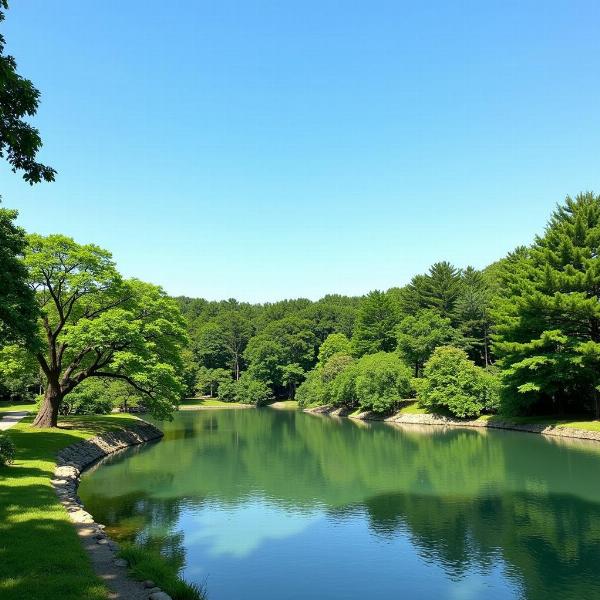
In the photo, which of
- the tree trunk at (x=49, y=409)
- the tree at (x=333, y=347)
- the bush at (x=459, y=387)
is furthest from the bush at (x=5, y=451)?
the tree at (x=333, y=347)

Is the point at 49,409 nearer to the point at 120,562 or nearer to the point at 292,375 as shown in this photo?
the point at 120,562

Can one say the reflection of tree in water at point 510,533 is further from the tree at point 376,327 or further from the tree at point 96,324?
the tree at point 376,327

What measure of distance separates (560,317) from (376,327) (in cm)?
3853

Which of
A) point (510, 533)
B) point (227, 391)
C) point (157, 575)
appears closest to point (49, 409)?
point (157, 575)

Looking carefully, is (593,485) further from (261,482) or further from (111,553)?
(111,553)

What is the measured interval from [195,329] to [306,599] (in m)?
116

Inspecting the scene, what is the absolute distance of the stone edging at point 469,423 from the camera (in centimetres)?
4067

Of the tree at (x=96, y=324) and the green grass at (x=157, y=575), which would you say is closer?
the green grass at (x=157, y=575)

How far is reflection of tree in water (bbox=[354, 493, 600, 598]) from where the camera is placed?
553 inches

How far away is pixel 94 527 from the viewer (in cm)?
1438

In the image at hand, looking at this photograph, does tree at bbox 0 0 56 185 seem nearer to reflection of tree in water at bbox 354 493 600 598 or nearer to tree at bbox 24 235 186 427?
reflection of tree in water at bbox 354 493 600 598

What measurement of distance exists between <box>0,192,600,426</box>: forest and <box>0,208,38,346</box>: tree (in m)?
0.07

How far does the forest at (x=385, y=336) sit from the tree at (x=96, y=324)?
99 millimetres

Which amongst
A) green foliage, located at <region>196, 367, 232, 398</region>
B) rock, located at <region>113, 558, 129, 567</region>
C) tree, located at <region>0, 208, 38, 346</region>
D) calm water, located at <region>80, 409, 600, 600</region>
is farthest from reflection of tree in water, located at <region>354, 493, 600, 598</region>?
green foliage, located at <region>196, 367, 232, 398</region>
